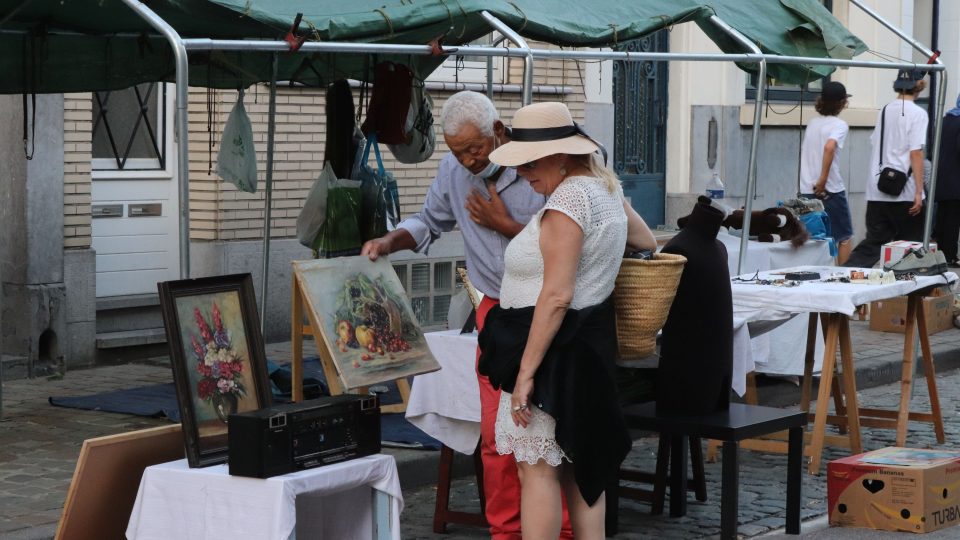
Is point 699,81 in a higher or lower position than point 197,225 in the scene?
higher

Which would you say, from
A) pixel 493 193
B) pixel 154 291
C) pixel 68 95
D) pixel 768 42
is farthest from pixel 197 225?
pixel 493 193

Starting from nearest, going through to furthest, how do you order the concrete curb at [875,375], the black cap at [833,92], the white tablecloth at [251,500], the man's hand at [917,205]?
1. the white tablecloth at [251,500]
2. the concrete curb at [875,375]
3. the black cap at [833,92]
4. the man's hand at [917,205]

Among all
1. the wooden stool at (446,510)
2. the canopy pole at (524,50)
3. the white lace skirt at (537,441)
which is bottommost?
the wooden stool at (446,510)

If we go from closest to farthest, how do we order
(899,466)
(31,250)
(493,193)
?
(493,193), (899,466), (31,250)

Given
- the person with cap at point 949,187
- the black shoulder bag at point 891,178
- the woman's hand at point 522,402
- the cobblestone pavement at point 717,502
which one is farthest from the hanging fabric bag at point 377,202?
the person with cap at point 949,187

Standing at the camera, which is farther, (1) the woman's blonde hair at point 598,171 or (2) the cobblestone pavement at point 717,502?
(2) the cobblestone pavement at point 717,502

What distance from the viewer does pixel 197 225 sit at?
1132 cm

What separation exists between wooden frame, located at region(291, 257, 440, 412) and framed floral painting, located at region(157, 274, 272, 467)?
36cm

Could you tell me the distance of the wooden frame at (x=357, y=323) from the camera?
6035mm

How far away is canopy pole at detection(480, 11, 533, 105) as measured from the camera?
274 inches

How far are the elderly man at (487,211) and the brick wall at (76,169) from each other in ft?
15.1

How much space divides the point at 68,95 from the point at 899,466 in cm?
599

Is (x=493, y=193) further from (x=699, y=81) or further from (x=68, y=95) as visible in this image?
(x=699, y=81)

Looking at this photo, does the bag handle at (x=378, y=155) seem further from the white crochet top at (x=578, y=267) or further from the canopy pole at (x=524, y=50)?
the white crochet top at (x=578, y=267)
